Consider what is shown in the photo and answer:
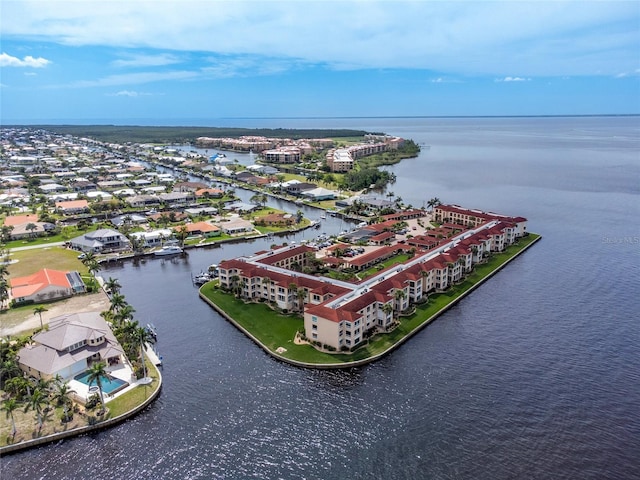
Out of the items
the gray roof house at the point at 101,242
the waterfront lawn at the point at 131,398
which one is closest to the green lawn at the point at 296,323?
the waterfront lawn at the point at 131,398

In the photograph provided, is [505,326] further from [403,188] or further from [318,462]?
[403,188]

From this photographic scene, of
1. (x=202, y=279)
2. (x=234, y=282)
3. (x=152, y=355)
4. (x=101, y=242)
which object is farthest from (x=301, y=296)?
(x=101, y=242)

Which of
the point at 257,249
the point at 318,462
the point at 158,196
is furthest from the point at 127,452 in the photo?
the point at 158,196

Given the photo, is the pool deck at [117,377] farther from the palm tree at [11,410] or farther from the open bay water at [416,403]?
the palm tree at [11,410]

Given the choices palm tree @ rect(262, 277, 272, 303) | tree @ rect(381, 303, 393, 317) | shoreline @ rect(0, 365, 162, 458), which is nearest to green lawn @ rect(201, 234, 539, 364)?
palm tree @ rect(262, 277, 272, 303)

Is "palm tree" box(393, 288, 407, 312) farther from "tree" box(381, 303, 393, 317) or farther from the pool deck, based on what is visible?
the pool deck

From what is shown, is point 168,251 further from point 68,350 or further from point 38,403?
point 38,403
